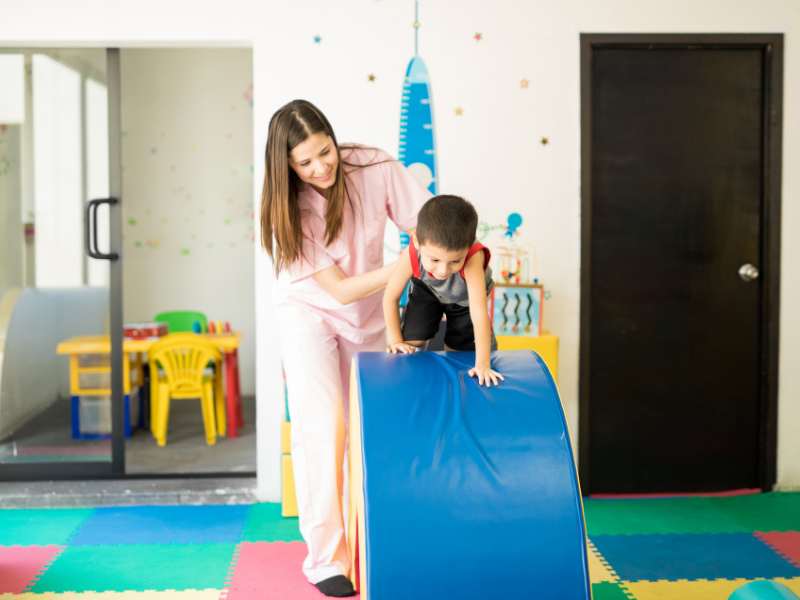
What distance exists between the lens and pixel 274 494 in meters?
3.71

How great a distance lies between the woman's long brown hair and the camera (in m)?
2.44

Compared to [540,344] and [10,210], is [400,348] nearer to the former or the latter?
[540,344]

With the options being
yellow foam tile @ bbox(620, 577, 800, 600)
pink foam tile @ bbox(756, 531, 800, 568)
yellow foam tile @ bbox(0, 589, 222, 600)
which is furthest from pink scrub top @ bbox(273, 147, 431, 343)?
pink foam tile @ bbox(756, 531, 800, 568)

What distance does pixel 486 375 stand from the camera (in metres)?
2.25

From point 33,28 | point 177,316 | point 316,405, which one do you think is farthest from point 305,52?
point 177,316

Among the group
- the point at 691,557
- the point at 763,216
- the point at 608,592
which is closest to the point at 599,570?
the point at 608,592

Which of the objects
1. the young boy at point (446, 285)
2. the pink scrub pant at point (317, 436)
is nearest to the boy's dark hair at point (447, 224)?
the young boy at point (446, 285)

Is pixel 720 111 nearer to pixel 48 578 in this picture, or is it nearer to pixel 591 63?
pixel 591 63

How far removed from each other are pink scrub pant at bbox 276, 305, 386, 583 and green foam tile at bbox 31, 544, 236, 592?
37 cm

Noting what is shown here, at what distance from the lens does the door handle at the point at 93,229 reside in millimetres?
3711

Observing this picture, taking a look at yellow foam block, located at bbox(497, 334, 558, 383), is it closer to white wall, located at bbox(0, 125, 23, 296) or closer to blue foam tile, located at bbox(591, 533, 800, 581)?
blue foam tile, located at bbox(591, 533, 800, 581)

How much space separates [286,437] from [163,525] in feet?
1.86

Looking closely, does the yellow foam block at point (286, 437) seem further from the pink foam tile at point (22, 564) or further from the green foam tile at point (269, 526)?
the pink foam tile at point (22, 564)

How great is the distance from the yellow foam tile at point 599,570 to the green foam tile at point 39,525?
1832mm
